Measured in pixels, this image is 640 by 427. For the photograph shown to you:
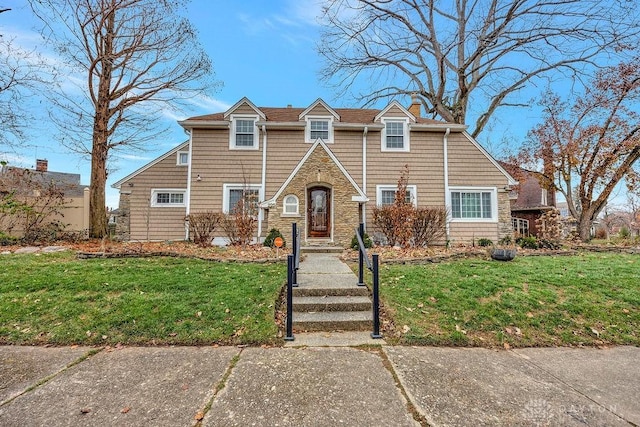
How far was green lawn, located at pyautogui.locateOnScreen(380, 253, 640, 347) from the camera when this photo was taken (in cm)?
412

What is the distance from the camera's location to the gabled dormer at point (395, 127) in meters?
13.2

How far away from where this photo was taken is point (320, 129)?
13.2 meters

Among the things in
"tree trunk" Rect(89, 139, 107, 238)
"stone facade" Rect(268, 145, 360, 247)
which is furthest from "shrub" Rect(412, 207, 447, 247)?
"tree trunk" Rect(89, 139, 107, 238)

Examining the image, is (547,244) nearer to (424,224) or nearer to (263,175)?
(424,224)

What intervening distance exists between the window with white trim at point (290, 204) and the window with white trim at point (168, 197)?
5118 mm

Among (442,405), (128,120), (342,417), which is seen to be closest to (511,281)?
(442,405)

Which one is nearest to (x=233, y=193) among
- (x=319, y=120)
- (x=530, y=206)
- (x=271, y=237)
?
(x=271, y=237)

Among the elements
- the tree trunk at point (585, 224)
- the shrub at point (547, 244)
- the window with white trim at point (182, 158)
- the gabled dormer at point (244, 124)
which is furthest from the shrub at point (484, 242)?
the window with white trim at point (182, 158)

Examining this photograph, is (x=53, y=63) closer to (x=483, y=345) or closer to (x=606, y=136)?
(x=483, y=345)

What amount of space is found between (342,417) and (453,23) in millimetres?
21863

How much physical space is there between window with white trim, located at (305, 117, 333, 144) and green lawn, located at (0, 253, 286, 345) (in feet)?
26.0

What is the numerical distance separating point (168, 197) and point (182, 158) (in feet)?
6.14

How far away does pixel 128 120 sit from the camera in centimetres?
1341

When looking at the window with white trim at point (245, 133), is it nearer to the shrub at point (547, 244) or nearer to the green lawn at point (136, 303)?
the green lawn at point (136, 303)
